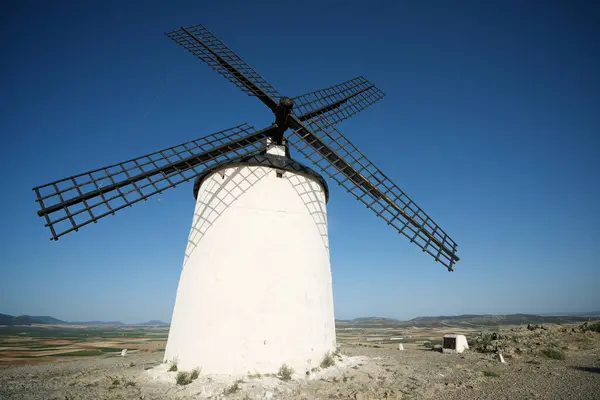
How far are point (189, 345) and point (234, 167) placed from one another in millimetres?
5218

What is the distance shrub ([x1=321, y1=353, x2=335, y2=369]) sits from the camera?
824 cm

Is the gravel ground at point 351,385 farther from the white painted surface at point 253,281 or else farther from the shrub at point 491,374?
the white painted surface at point 253,281

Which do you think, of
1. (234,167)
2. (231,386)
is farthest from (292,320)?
(234,167)

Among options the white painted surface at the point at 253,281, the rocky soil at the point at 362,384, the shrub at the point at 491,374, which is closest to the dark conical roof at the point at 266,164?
the white painted surface at the point at 253,281

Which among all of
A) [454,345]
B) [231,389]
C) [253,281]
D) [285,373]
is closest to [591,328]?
[454,345]

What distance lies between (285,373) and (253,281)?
8.02 ft

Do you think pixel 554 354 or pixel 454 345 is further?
pixel 454 345

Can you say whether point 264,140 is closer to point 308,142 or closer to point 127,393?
point 308,142

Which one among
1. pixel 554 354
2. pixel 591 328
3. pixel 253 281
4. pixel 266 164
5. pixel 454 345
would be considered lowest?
pixel 454 345

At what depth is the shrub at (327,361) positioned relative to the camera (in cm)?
824

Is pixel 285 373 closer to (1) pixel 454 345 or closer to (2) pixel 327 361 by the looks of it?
(2) pixel 327 361

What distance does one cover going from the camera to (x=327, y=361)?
8.33 metres

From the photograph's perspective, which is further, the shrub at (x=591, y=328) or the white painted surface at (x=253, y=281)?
the shrub at (x=591, y=328)

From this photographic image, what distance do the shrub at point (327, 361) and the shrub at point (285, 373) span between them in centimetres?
116
